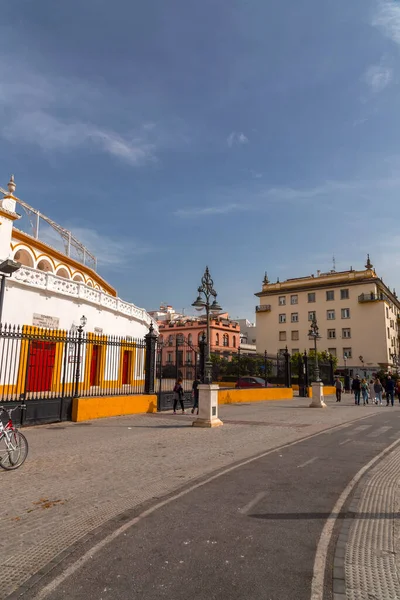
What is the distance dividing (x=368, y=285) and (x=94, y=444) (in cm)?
5487

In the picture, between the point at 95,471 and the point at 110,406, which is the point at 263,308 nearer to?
the point at 110,406

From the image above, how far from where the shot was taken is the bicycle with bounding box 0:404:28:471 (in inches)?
278

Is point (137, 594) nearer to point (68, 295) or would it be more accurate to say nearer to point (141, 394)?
point (141, 394)

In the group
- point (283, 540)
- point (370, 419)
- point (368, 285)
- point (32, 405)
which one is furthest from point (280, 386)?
point (368, 285)

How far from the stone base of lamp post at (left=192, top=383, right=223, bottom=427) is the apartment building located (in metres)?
45.5

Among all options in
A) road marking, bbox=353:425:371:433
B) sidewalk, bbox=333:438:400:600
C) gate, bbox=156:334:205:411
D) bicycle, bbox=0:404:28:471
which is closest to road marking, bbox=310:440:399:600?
sidewalk, bbox=333:438:400:600

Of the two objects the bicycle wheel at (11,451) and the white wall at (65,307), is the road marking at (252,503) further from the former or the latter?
the white wall at (65,307)

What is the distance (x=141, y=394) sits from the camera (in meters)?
17.4

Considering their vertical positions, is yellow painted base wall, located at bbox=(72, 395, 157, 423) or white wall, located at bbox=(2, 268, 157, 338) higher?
white wall, located at bbox=(2, 268, 157, 338)

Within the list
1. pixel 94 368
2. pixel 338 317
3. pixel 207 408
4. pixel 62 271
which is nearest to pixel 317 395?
pixel 207 408

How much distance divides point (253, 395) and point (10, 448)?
2034 cm

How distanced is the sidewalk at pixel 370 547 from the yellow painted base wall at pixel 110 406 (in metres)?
10.1

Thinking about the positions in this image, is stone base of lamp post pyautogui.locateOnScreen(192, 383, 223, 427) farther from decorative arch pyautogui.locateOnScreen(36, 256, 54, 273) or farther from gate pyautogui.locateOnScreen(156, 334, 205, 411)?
decorative arch pyautogui.locateOnScreen(36, 256, 54, 273)

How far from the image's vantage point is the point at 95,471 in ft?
23.9
